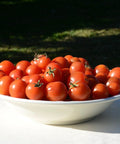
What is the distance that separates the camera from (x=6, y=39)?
456 centimetres

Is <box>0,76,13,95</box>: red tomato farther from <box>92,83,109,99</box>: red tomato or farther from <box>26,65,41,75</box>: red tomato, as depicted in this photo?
<box>92,83,109,99</box>: red tomato

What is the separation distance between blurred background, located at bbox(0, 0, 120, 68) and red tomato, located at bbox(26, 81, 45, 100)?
2694mm

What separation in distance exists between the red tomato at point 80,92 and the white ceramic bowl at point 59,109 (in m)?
0.04

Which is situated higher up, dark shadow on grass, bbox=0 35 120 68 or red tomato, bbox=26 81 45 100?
red tomato, bbox=26 81 45 100

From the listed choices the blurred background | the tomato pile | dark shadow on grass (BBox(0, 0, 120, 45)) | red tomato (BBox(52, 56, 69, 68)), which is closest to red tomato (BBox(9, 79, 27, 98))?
the tomato pile

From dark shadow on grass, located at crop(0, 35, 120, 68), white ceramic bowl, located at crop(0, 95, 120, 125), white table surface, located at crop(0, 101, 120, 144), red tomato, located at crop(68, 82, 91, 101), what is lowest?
dark shadow on grass, located at crop(0, 35, 120, 68)

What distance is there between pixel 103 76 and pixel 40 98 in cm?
28

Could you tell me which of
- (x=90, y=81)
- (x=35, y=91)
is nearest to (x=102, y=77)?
(x=90, y=81)

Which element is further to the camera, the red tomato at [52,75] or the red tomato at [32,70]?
the red tomato at [32,70]

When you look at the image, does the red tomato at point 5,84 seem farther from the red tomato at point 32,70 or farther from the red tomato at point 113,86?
the red tomato at point 113,86

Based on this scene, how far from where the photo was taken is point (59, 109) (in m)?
0.92

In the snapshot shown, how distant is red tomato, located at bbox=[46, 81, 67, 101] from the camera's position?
36.3 inches

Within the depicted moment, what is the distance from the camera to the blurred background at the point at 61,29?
402 centimetres

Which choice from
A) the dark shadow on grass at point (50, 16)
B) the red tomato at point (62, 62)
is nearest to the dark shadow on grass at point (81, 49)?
the dark shadow on grass at point (50, 16)
